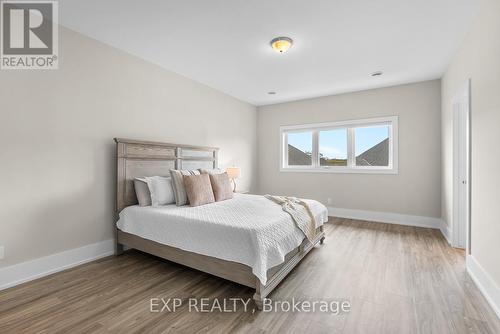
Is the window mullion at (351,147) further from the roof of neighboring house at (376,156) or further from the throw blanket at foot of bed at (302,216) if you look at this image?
the throw blanket at foot of bed at (302,216)

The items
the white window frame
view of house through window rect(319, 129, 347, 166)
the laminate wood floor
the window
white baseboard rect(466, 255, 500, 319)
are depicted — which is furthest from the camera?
the window

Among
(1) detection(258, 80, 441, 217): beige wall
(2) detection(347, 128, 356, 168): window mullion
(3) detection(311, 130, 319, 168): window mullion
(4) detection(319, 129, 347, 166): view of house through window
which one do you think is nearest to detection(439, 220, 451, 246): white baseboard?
(1) detection(258, 80, 441, 217): beige wall

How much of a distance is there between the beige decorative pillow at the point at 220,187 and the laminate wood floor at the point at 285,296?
42.7 inches

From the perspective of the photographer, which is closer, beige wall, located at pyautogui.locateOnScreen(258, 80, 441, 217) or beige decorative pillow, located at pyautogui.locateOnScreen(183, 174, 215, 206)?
beige decorative pillow, located at pyautogui.locateOnScreen(183, 174, 215, 206)

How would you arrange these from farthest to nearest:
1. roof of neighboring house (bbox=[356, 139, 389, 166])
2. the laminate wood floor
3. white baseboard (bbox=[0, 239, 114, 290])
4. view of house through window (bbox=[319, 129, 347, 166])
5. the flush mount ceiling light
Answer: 1. view of house through window (bbox=[319, 129, 347, 166])
2. roof of neighboring house (bbox=[356, 139, 389, 166])
3. the flush mount ceiling light
4. white baseboard (bbox=[0, 239, 114, 290])
5. the laminate wood floor

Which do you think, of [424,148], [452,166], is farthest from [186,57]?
[424,148]

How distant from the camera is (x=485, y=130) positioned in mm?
2104

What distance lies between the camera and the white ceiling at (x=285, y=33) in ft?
7.11

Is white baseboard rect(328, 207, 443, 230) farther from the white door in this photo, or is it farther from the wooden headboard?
the wooden headboard

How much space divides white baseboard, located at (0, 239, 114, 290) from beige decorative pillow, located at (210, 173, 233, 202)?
4.84 ft

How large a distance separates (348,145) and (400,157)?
97cm

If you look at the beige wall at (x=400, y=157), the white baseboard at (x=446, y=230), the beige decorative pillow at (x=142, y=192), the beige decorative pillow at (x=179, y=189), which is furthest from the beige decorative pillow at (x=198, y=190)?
the white baseboard at (x=446, y=230)

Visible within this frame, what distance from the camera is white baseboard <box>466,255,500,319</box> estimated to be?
1.82 m

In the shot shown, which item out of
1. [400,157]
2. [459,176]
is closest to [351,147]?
[400,157]
